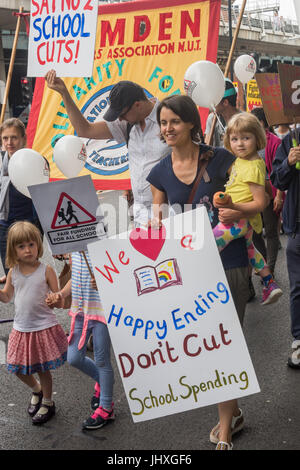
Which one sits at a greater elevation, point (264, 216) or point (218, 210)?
point (218, 210)

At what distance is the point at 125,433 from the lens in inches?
128

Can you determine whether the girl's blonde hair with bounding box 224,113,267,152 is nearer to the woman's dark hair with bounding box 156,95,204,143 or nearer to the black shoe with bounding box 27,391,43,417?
the woman's dark hair with bounding box 156,95,204,143

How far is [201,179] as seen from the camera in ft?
9.86

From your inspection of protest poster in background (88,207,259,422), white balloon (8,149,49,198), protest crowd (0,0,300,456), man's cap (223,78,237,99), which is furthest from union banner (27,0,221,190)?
protest poster in background (88,207,259,422)

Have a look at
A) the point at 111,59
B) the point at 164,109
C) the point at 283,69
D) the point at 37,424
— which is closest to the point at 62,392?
the point at 37,424

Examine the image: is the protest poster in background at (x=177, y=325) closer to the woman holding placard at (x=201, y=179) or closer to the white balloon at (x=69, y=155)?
the woman holding placard at (x=201, y=179)

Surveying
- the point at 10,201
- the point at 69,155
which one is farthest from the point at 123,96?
the point at 10,201

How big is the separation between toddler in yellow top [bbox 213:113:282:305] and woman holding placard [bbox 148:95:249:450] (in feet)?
0.21

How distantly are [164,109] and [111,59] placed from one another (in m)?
2.76

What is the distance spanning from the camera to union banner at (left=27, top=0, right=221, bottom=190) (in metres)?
5.31

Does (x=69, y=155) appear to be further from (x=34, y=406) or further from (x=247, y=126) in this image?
(x=34, y=406)

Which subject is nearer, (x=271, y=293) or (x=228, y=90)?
(x=271, y=293)

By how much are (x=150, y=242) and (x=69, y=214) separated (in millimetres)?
496
